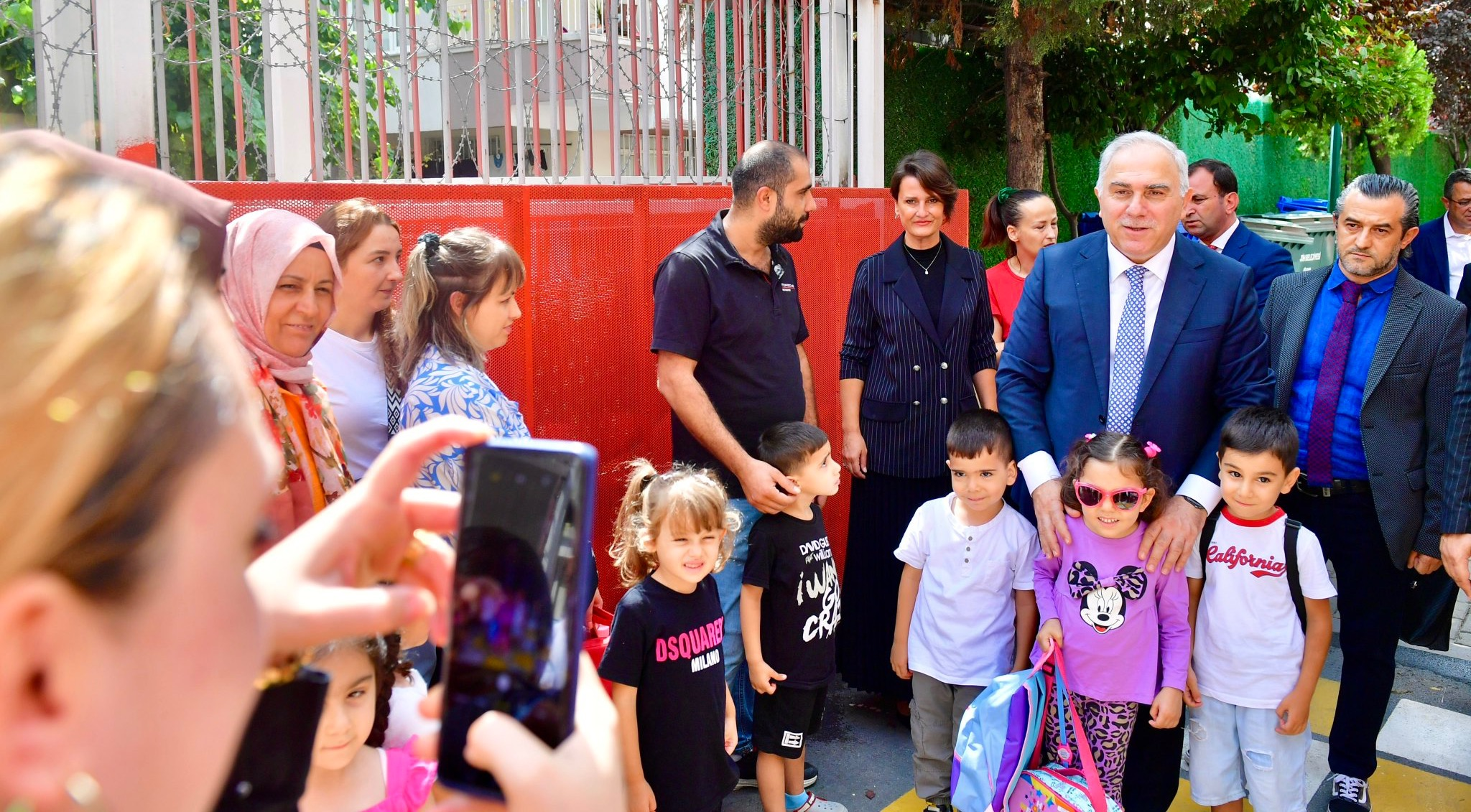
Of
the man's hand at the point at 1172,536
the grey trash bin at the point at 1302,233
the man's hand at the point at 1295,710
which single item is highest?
the grey trash bin at the point at 1302,233

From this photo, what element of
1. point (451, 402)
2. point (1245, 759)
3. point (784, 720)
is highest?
point (451, 402)

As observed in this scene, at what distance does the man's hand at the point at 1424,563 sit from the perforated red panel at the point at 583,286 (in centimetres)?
261

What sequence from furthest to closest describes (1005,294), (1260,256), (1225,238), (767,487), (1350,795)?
1. (1005,294)
2. (1225,238)
3. (1260,256)
4. (1350,795)
5. (767,487)

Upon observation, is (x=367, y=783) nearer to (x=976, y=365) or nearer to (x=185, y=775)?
(x=185, y=775)

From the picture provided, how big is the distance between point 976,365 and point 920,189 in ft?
2.47

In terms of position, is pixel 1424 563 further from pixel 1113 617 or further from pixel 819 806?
pixel 819 806

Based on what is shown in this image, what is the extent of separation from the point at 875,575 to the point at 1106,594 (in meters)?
1.32

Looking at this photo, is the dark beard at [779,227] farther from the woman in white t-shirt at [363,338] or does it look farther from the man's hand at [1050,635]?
the man's hand at [1050,635]

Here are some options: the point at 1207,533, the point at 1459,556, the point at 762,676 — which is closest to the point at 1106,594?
the point at 1207,533

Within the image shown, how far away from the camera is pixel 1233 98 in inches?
339

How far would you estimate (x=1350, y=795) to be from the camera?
3855mm

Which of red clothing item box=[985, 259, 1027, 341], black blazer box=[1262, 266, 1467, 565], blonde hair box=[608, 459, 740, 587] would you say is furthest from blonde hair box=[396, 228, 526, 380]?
red clothing item box=[985, 259, 1027, 341]

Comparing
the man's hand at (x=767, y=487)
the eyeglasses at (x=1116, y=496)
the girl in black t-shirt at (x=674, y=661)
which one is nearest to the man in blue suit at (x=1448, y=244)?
the eyeglasses at (x=1116, y=496)

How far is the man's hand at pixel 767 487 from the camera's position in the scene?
3650mm
